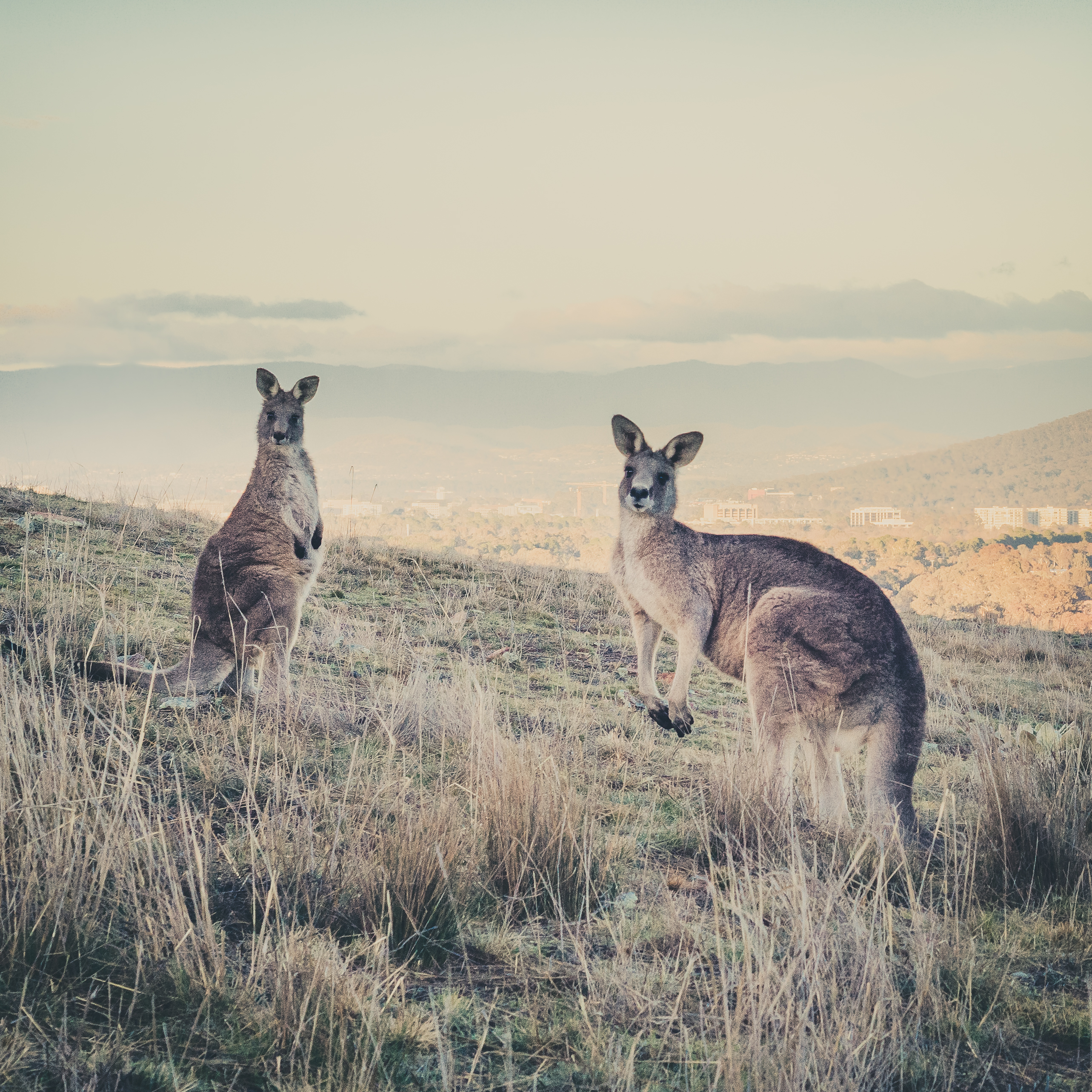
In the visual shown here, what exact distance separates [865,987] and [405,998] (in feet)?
4.61

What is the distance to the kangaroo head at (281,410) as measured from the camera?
6.63 metres

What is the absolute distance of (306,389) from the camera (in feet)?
22.4

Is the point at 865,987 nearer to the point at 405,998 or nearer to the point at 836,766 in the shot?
the point at 405,998

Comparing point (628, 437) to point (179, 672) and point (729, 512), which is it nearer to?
point (179, 672)

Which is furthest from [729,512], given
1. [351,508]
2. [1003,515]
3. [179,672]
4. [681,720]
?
[1003,515]

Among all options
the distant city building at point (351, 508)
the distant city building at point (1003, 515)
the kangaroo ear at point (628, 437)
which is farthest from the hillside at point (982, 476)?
the kangaroo ear at point (628, 437)

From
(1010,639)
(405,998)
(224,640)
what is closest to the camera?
(405,998)

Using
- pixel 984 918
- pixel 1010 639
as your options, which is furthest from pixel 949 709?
pixel 1010 639

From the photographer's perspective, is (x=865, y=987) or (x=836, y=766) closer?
(x=865, y=987)

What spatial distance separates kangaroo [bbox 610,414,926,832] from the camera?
4617mm

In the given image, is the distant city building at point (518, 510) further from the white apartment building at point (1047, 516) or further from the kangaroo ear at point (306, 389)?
the white apartment building at point (1047, 516)

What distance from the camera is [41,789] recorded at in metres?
3.12

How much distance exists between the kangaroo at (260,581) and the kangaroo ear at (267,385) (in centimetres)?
2

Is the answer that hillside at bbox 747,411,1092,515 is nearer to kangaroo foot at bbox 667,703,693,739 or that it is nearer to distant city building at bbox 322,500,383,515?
distant city building at bbox 322,500,383,515
